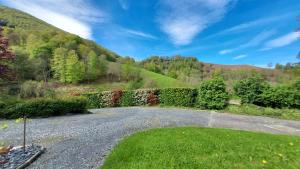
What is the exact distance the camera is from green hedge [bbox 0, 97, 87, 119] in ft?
30.5

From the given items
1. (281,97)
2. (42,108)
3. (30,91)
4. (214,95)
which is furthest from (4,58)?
(30,91)

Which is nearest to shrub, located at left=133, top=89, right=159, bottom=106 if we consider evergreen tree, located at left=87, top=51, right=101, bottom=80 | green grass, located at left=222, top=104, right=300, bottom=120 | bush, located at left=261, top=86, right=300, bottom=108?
green grass, located at left=222, top=104, right=300, bottom=120

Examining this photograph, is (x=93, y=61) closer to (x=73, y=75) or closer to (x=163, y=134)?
(x=73, y=75)

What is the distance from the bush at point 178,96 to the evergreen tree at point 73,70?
79.5 feet

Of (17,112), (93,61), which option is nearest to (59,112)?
(17,112)

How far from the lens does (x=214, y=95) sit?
14836 millimetres

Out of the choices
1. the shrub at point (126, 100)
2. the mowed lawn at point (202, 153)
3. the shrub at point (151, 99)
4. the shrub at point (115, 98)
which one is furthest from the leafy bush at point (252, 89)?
the mowed lawn at point (202, 153)

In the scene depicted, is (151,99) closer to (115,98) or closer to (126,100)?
(126,100)

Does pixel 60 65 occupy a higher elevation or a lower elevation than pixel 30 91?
higher

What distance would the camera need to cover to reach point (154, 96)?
16.9 meters

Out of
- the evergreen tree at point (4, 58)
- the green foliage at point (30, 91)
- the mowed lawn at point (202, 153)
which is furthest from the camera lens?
the green foliage at point (30, 91)

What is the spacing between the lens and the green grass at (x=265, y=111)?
41.3 ft

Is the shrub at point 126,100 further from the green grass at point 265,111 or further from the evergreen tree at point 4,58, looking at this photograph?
the evergreen tree at point 4,58

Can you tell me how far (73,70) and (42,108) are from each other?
27571mm
